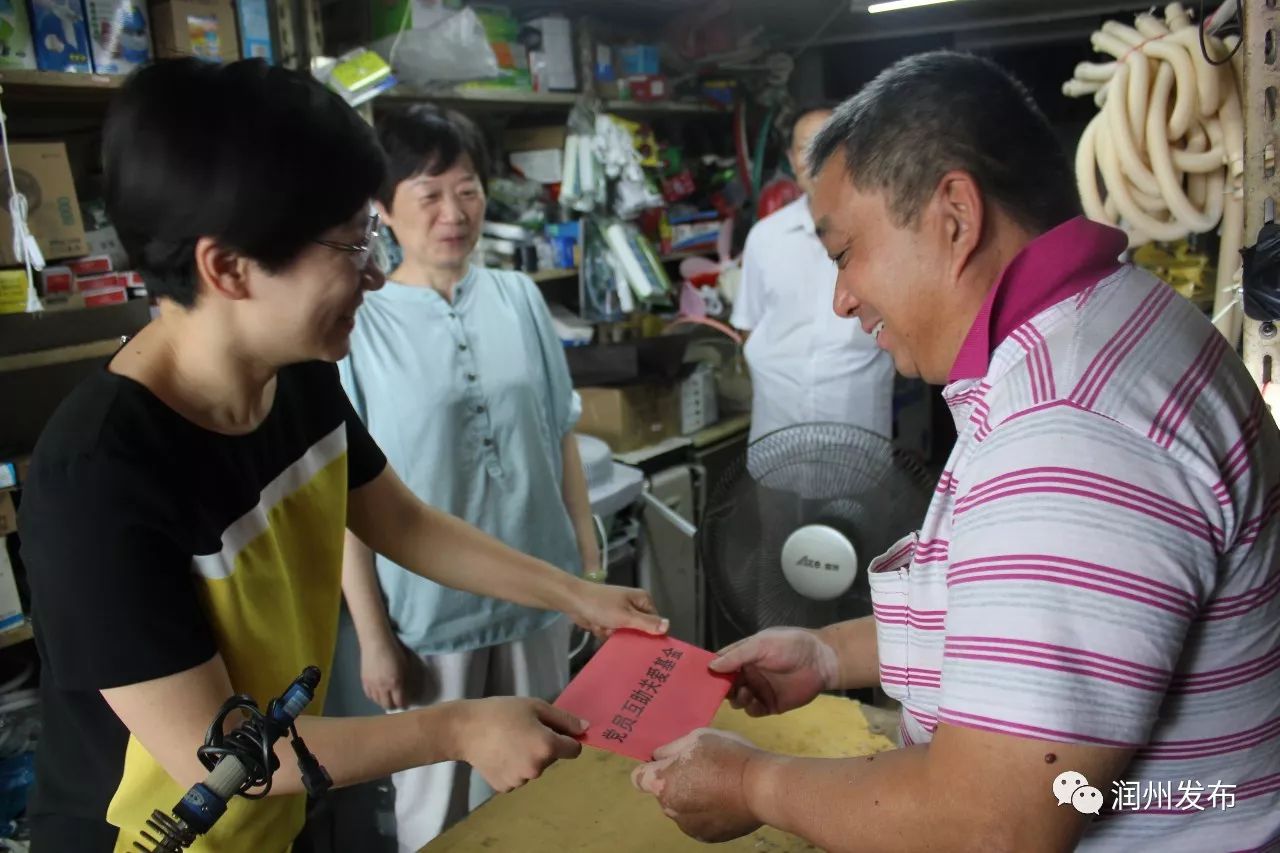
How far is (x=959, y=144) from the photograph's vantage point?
868 millimetres

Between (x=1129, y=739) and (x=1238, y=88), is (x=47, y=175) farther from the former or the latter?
(x=1238, y=88)

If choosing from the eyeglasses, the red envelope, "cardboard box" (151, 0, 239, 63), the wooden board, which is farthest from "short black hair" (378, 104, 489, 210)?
the wooden board

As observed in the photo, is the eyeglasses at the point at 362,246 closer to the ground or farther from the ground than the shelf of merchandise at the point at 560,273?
farther from the ground

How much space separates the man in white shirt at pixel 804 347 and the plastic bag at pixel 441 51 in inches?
38.3

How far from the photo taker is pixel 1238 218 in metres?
1.87

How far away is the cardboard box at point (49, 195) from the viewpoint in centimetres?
184

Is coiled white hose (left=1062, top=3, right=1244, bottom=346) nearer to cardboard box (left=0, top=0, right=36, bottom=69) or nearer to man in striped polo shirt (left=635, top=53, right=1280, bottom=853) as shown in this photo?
man in striped polo shirt (left=635, top=53, right=1280, bottom=853)

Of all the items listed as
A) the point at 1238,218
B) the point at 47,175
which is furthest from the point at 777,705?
the point at 47,175

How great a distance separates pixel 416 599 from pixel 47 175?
113cm

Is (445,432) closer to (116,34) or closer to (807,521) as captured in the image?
(807,521)

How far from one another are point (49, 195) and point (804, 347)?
6.79 feet

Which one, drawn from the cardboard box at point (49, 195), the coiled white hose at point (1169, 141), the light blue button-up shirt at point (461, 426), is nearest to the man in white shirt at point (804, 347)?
the coiled white hose at point (1169, 141)

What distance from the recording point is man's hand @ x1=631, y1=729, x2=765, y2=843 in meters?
0.97

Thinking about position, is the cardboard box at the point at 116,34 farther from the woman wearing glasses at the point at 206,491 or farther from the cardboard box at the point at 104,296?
the woman wearing glasses at the point at 206,491
